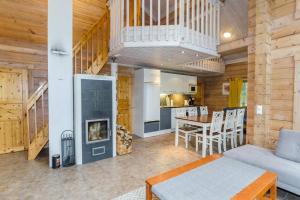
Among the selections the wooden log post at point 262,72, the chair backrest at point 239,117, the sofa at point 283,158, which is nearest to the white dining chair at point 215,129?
the chair backrest at point 239,117

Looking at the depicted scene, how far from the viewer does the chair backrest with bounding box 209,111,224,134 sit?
3.79 m

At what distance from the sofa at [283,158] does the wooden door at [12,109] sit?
15.1 feet

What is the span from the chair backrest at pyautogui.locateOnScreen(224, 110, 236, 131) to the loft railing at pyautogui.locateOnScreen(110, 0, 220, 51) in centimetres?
160

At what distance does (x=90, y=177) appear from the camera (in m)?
2.79

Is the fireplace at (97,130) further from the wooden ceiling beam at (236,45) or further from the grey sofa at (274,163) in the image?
the wooden ceiling beam at (236,45)

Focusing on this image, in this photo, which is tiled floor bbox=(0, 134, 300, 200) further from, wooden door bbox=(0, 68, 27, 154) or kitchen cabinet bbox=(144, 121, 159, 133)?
kitchen cabinet bbox=(144, 121, 159, 133)

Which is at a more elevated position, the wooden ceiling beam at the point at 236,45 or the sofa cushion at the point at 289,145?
the wooden ceiling beam at the point at 236,45

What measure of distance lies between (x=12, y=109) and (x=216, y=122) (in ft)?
15.7

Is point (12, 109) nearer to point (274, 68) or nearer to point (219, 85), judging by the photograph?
point (274, 68)

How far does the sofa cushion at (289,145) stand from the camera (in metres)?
2.34

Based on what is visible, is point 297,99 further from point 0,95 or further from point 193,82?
point 0,95

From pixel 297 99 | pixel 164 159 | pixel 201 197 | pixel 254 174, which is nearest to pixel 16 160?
pixel 164 159

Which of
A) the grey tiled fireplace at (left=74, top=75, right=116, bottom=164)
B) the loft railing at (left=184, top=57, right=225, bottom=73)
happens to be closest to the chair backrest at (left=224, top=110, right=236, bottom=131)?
the loft railing at (left=184, top=57, right=225, bottom=73)

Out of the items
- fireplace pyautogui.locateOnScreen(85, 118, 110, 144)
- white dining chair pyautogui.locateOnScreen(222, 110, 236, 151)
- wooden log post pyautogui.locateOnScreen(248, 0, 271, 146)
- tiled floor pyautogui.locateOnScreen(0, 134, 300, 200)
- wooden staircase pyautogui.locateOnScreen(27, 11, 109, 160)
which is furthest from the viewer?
white dining chair pyautogui.locateOnScreen(222, 110, 236, 151)
